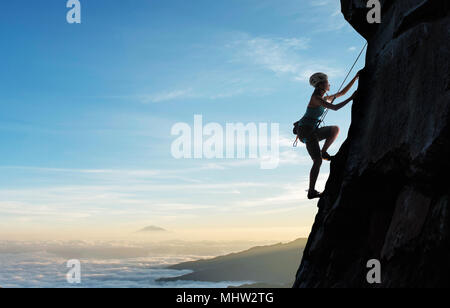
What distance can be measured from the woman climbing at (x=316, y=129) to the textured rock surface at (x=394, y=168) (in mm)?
557

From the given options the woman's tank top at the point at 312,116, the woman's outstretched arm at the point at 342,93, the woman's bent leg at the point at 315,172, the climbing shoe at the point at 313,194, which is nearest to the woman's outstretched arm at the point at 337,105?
the woman's tank top at the point at 312,116

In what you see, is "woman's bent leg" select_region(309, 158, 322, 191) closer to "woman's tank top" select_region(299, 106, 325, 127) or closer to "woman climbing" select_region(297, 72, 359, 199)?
"woman climbing" select_region(297, 72, 359, 199)

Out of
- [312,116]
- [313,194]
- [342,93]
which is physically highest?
[342,93]

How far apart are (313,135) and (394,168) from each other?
3.72 m

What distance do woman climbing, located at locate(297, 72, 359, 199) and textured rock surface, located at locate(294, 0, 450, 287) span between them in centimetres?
56

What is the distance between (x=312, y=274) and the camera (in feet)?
40.6

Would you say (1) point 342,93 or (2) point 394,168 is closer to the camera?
(2) point 394,168

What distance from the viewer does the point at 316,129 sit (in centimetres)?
1317

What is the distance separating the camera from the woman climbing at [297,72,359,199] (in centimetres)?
1277

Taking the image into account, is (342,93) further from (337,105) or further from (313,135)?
(313,135)

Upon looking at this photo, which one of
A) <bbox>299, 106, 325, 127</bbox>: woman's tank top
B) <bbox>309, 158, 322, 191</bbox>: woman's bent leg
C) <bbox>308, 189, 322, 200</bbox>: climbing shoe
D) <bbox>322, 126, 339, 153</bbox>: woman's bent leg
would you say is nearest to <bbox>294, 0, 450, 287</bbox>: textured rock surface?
<bbox>308, 189, 322, 200</bbox>: climbing shoe

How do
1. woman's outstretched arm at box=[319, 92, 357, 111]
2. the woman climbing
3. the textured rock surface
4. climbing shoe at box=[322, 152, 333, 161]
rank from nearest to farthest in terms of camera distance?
the textured rock surface, woman's outstretched arm at box=[319, 92, 357, 111], the woman climbing, climbing shoe at box=[322, 152, 333, 161]

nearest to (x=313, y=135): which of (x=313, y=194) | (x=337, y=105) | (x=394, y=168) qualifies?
(x=337, y=105)
